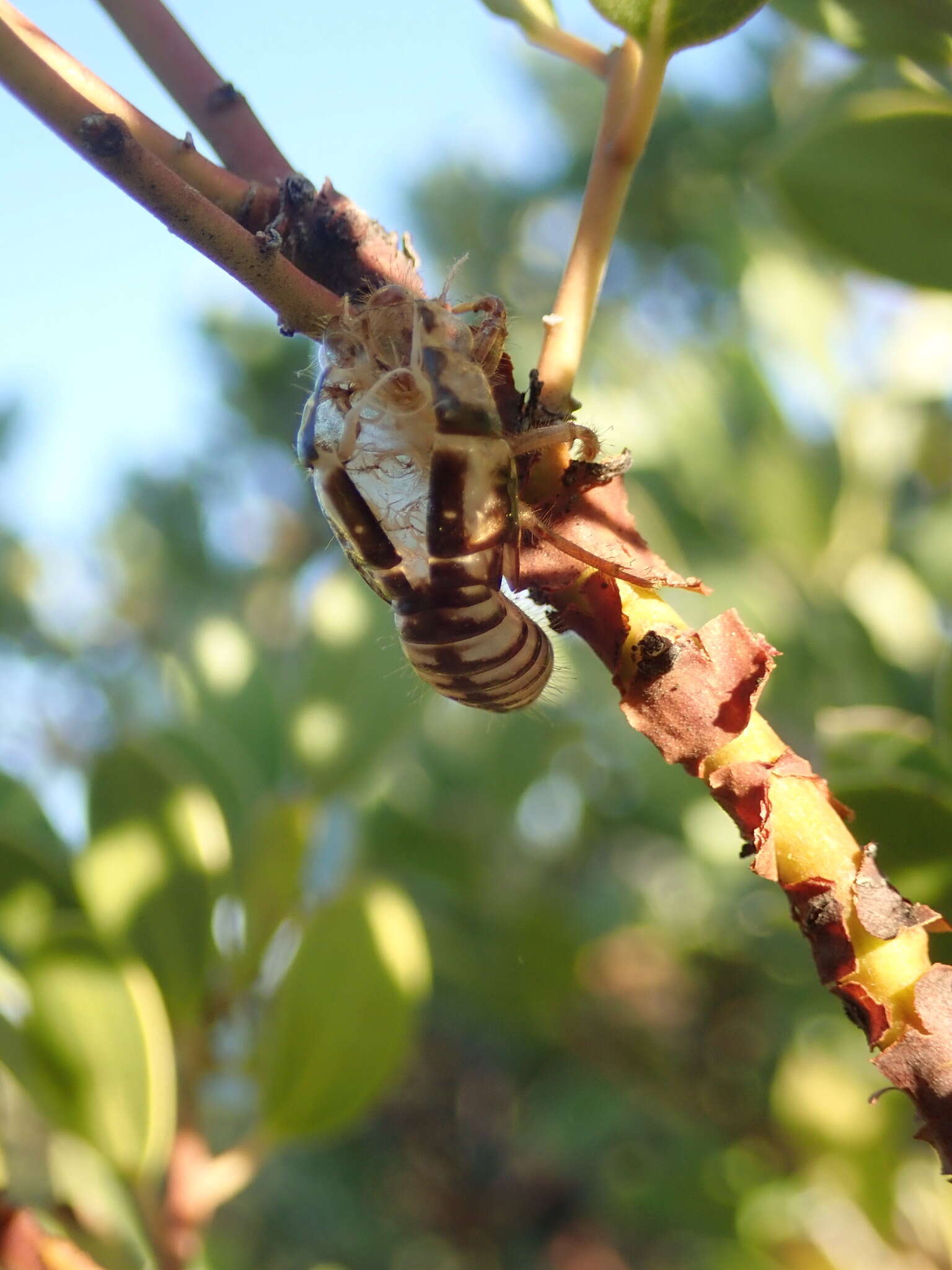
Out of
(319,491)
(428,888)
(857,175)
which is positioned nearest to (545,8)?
(857,175)

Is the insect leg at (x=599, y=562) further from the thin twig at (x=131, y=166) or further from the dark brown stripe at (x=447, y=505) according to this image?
the thin twig at (x=131, y=166)

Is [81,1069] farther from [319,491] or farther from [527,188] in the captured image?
[527,188]

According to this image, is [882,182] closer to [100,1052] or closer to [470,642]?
[470,642]

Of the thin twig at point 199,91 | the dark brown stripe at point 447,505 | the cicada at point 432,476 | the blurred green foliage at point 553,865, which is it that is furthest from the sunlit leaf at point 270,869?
the thin twig at point 199,91

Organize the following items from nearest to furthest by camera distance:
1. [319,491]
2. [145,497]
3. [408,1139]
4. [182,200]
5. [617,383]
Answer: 1. [182,200]
2. [319,491]
3. [617,383]
4. [408,1139]
5. [145,497]

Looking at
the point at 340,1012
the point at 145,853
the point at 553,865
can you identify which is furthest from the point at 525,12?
the point at 553,865

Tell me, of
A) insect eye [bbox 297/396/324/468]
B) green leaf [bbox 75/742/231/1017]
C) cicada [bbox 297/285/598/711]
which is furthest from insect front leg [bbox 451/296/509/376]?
green leaf [bbox 75/742/231/1017]

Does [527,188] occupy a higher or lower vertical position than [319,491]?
lower
